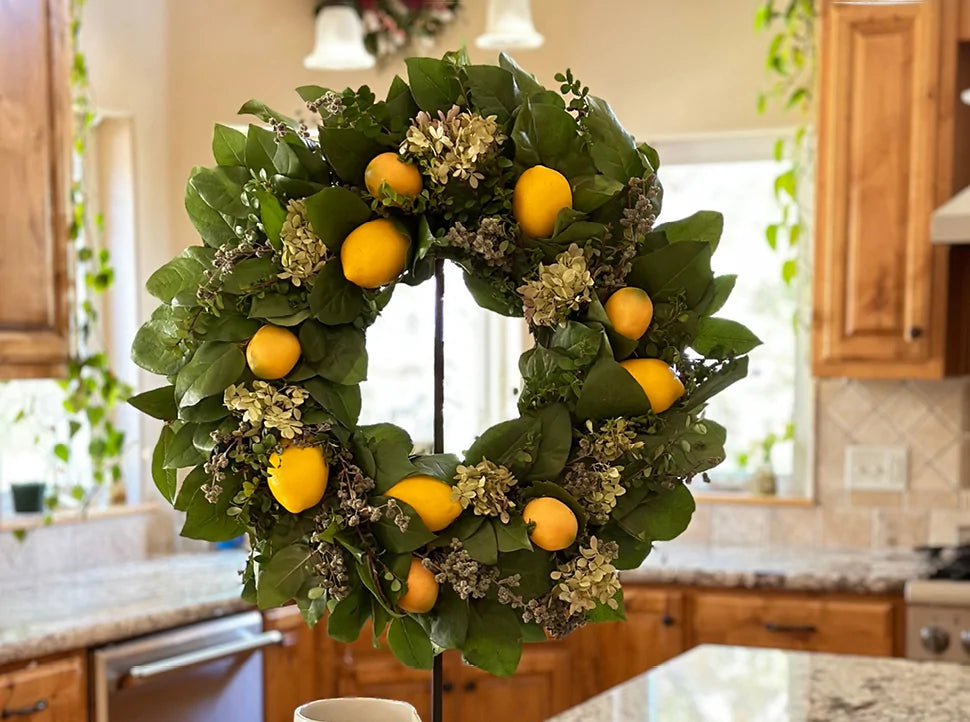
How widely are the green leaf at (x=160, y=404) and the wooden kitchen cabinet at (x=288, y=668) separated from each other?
2.57 metres

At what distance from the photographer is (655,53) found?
404 cm

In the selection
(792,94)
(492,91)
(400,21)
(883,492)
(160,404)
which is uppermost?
(400,21)

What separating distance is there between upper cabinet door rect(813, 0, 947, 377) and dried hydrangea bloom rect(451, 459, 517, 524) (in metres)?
2.98

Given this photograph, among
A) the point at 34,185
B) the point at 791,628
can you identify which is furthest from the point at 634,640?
the point at 34,185

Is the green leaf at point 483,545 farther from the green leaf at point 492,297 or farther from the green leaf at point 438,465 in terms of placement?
the green leaf at point 492,297

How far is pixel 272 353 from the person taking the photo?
78 cm

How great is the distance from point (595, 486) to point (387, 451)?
0.14m

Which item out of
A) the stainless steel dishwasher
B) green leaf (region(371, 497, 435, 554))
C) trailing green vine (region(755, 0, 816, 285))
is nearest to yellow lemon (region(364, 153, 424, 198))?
green leaf (region(371, 497, 435, 554))

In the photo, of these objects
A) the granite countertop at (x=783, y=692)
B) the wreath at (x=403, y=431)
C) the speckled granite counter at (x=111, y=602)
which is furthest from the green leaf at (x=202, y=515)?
the speckled granite counter at (x=111, y=602)

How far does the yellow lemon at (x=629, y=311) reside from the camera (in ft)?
2.61

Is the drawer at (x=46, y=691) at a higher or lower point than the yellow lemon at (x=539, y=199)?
lower

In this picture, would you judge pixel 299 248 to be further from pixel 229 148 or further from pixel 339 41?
pixel 339 41

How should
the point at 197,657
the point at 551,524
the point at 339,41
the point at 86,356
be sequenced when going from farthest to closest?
the point at 86,356 → the point at 339,41 → the point at 197,657 → the point at 551,524

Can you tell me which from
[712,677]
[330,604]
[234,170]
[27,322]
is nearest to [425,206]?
[234,170]
